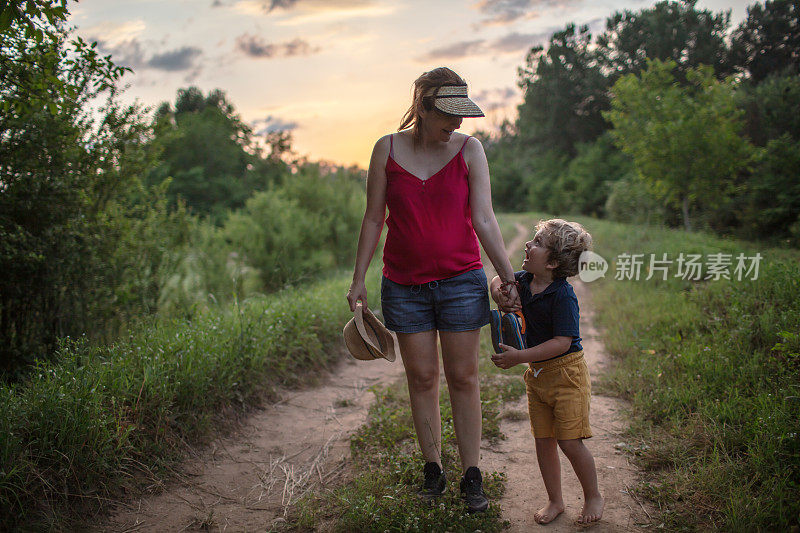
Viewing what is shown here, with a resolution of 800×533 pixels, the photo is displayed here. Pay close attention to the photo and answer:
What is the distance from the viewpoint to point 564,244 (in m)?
2.68

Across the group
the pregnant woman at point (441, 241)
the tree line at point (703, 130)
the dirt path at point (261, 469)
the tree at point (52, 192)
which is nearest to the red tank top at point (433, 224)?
the pregnant woman at point (441, 241)

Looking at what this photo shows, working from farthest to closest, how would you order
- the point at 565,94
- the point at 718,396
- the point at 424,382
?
the point at 565,94 → the point at 718,396 → the point at 424,382

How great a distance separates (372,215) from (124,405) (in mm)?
2112

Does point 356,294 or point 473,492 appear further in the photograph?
point 356,294

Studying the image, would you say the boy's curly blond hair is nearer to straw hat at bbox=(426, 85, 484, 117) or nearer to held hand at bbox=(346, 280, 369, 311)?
straw hat at bbox=(426, 85, 484, 117)

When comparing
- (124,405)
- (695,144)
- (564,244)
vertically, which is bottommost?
(124,405)

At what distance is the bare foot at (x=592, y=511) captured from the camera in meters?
2.75

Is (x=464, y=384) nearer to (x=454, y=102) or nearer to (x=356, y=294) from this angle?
(x=356, y=294)

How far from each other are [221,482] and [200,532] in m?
0.59

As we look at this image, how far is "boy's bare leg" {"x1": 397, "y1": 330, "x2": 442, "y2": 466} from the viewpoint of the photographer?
9.51 feet

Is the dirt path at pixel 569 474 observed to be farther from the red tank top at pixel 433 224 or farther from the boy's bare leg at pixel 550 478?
the red tank top at pixel 433 224

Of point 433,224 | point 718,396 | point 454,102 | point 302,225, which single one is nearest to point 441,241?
point 433,224

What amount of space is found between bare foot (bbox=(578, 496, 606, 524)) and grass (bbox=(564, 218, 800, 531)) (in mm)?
325

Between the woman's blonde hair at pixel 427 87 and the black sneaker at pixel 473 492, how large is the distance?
1.82m
